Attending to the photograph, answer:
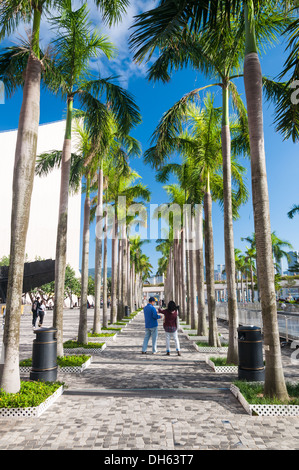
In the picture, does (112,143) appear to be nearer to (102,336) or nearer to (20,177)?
(102,336)

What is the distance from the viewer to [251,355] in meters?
6.72

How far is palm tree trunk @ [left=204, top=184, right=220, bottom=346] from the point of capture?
11.4m

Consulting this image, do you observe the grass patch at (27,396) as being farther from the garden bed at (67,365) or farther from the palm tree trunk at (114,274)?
the palm tree trunk at (114,274)

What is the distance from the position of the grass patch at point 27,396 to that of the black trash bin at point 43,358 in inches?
27.8

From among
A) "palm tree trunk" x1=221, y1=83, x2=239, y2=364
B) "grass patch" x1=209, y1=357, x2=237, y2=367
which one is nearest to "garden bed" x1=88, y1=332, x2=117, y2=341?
"grass patch" x1=209, y1=357, x2=237, y2=367

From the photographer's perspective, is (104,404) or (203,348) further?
(203,348)

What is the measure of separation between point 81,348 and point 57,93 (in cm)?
794

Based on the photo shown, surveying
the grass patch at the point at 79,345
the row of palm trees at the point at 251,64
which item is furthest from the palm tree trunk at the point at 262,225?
the grass patch at the point at 79,345

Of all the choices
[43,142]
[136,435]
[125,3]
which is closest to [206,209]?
[125,3]

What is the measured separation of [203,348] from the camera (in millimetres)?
11570

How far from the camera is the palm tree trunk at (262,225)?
5.51m

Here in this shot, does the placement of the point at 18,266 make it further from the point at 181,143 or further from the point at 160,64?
the point at 181,143

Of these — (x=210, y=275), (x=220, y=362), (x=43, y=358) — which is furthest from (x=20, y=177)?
(x=210, y=275)
